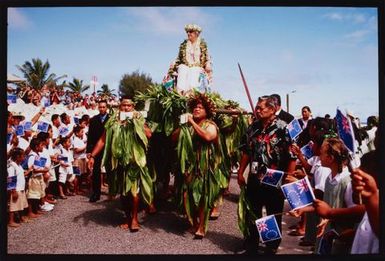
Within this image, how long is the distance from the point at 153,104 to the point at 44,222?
6.73ft

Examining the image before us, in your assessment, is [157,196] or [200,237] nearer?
[200,237]

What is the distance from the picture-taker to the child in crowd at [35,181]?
17.7 ft

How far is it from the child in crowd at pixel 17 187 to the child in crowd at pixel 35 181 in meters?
0.34

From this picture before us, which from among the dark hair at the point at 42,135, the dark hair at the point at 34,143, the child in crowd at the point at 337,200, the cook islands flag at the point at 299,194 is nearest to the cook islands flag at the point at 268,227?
the child in crowd at the point at 337,200

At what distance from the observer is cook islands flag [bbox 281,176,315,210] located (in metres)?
3.23

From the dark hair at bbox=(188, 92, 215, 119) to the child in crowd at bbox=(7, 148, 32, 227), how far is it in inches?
86.1

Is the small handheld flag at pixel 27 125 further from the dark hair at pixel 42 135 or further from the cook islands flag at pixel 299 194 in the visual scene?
the cook islands flag at pixel 299 194

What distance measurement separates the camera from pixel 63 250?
167 inches

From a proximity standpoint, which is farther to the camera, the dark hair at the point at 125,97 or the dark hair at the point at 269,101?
the dark hair at the point at 125,97

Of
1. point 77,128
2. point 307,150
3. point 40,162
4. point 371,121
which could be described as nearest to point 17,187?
point 40,162

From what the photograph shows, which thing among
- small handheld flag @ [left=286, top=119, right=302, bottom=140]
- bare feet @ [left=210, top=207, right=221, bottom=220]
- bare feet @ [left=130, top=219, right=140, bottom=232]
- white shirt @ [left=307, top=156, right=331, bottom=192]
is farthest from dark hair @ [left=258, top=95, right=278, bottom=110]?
bare feet @ [left=130, top=219, right=140, bottom=232]

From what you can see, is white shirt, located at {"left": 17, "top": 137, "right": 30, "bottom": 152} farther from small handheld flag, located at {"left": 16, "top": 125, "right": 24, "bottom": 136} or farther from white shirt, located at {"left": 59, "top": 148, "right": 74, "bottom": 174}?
white shirt, located at {"left": 59, "top": 148, "right": 74, "bottom": 174}
